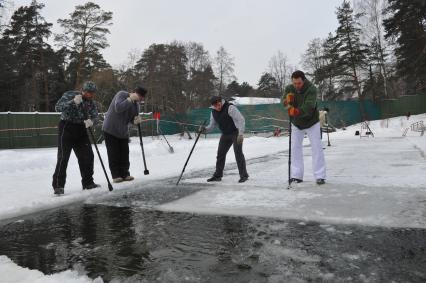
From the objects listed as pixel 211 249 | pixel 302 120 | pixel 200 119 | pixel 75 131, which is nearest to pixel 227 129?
pixel 302 120

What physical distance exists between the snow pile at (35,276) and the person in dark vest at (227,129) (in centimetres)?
392

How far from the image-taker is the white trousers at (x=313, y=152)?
5.62m

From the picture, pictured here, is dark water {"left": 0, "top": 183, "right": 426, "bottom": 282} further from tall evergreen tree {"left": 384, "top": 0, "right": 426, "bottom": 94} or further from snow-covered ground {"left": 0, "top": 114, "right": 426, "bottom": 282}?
tall evergreen tree {"left": 384, "top": 0, "right": 426, "bottom": 94}

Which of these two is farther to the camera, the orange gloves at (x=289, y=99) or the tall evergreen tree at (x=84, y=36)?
the tall evergreen tree at (x=84, y=36)

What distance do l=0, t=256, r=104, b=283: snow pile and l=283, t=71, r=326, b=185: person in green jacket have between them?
152 inches

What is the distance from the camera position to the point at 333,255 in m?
2.67

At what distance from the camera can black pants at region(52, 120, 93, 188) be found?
5516 mm

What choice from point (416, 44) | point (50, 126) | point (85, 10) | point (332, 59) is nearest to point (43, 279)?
point (50, 126)

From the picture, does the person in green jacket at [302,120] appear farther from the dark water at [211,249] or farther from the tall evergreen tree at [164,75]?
the tall evergreen tree at [164,75]

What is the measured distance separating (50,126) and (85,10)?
16394mm

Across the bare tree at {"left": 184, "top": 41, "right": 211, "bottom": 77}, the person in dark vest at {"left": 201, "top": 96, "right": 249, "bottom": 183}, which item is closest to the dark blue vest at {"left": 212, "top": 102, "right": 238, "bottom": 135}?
the person in dark vest at {"left": 201, "top": 96, "right": 249, "bottom": 183}

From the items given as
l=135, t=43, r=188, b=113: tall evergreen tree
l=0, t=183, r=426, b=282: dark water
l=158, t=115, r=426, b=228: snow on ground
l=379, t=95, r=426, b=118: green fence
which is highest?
l=135, t=43, r=188, b=113: tall evergreen tree

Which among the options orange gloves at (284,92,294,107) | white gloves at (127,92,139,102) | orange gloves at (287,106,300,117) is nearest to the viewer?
orange gloves at (287,106,300,117)

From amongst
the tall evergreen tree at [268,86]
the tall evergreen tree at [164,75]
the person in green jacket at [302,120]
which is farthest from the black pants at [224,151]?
the tall evergreen tree at [268,86]
